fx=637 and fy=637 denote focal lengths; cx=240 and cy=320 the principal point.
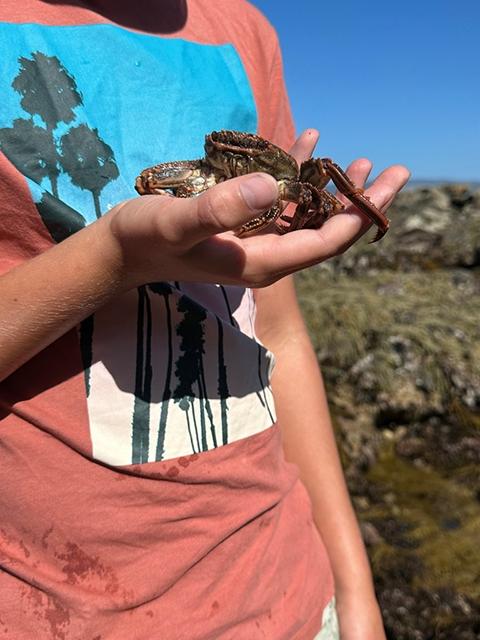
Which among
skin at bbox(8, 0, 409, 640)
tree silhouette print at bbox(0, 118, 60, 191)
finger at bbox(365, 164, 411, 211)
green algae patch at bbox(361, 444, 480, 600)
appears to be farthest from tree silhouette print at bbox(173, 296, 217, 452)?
green algae patch at bbox(361, 444, 480, 600)

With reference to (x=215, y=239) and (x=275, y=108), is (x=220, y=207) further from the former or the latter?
(x=275, y=108)

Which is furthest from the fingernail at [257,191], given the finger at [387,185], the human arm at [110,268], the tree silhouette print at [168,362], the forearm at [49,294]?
the finger at [387,185]

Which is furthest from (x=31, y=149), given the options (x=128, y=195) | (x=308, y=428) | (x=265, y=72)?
(x=308, y=428)

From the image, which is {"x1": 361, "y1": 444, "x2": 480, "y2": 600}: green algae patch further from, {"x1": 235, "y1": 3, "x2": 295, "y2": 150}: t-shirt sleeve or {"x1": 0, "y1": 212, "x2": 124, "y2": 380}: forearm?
{"x1": 0, "y1": 212, "x2": 124, "y2": 380}: forearm

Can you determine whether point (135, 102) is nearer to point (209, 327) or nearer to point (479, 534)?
point (209, 327)

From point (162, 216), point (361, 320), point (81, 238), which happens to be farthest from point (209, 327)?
point (361, 320)
